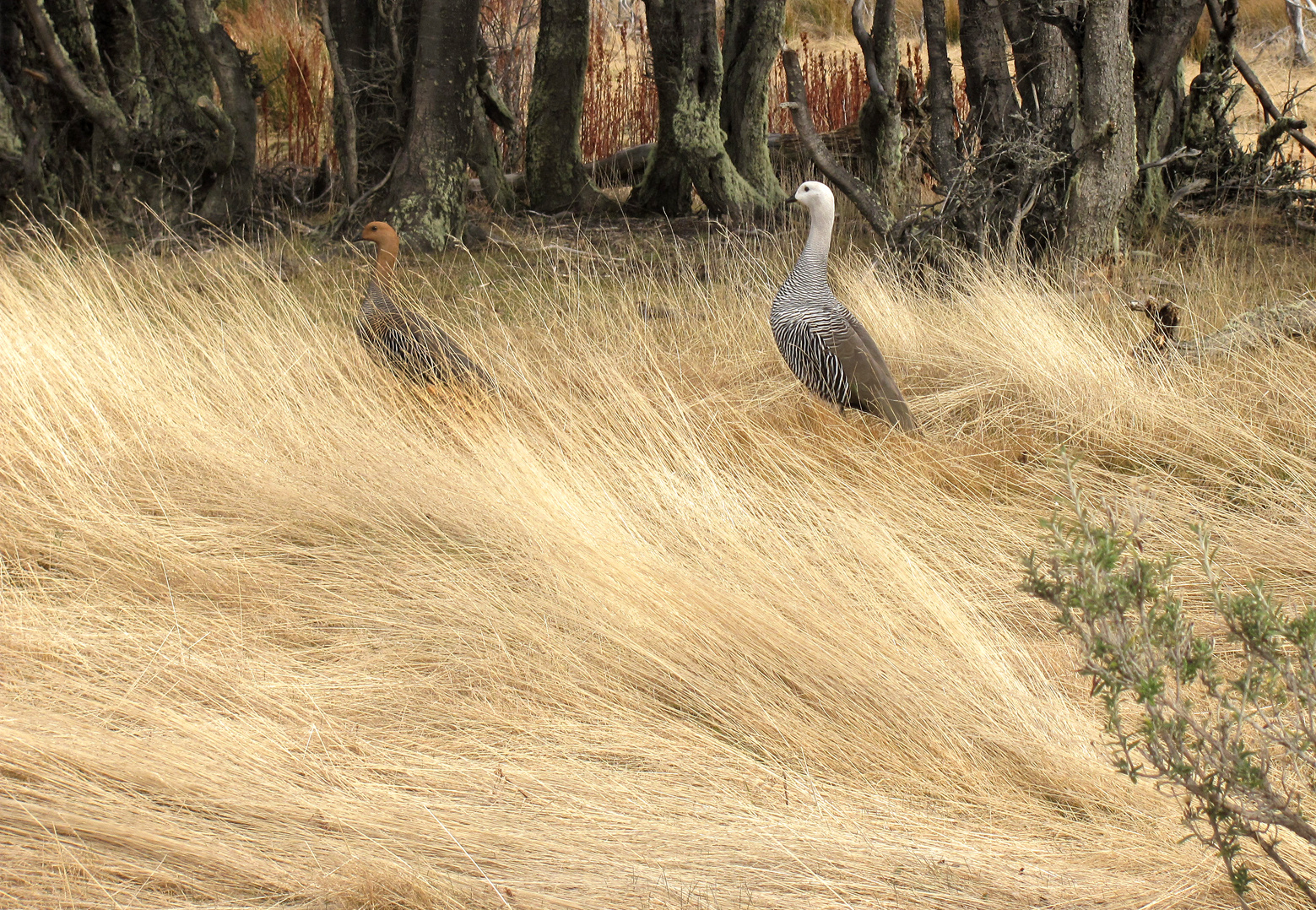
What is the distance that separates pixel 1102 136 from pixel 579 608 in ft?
14.4

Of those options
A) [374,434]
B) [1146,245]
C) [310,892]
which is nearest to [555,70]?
[1146,245]

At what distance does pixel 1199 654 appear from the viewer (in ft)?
5.59

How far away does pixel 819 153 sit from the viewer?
277 inches

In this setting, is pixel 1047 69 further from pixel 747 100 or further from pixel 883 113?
pixel 747 100

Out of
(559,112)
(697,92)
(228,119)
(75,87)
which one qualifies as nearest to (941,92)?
(697,92)

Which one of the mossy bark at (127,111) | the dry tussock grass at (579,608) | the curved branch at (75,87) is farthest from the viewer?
the mossy bark at (127,111)

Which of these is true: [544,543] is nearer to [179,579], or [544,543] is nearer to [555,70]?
[179,579]

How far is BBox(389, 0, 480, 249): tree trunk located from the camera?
746 cm

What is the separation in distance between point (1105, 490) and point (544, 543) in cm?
207

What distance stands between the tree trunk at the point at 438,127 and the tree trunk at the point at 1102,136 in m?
3.88

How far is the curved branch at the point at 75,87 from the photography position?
7.19 meters

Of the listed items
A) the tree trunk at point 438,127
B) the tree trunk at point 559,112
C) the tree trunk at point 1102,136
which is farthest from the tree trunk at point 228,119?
the tree trunk at point 1102,136

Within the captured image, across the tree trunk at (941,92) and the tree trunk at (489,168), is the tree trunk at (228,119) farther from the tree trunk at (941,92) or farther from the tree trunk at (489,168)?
the tree trunk at (941,92)

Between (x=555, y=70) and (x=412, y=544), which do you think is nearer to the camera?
(x=412, y=544)
